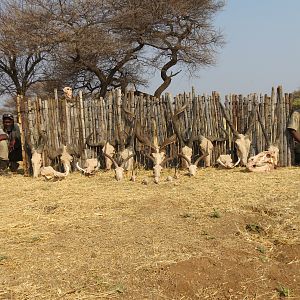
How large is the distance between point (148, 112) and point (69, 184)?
2.69 metres

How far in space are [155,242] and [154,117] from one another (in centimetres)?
579

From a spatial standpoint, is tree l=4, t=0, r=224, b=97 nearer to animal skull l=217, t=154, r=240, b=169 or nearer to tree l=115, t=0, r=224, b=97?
tree l=115, t=0, r=224, b=97

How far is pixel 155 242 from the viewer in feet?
15.4

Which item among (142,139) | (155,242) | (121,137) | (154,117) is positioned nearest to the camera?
(155,242)

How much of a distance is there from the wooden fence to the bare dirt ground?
7.22 feet

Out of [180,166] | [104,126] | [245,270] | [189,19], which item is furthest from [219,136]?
[189,19]

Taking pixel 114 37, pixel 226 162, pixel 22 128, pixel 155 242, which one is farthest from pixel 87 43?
pixel 155 242

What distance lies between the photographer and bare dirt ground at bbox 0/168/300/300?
12.1 feet

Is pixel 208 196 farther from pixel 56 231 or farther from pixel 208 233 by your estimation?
pixel 56 231

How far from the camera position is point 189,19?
61.8 feet

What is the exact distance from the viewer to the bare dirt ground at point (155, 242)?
3.68 m

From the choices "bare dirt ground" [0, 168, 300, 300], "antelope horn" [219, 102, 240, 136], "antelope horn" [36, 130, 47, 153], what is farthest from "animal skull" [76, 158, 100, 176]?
"antelope horn" [219, 102, 240, 136]

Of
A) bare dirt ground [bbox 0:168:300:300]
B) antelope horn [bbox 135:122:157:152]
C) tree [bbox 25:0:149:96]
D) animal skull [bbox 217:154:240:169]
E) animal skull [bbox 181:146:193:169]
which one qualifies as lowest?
bare dirt ground [bbox 0:168:300:300]

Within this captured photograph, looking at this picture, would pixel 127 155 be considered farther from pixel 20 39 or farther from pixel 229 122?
pixel 20 39
